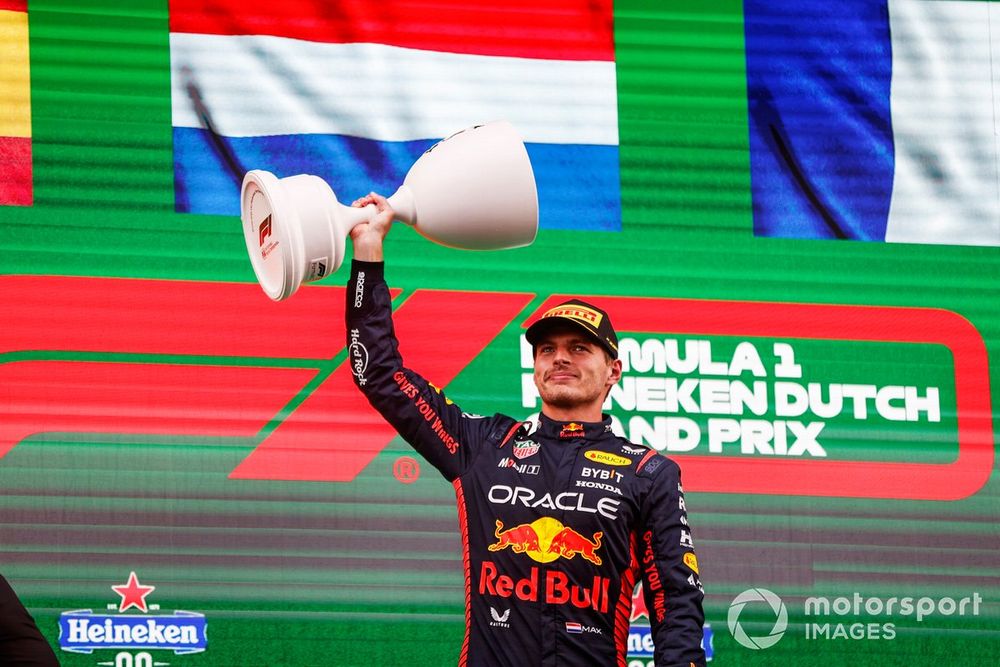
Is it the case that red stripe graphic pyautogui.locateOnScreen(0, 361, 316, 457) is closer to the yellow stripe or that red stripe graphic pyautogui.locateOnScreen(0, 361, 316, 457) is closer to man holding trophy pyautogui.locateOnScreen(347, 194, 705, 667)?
the yellow stripe

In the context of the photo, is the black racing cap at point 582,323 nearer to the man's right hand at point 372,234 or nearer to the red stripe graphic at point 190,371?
the man's right hand at point 372,234

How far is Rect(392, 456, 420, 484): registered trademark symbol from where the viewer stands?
13.0 ft

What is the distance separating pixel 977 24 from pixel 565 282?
1.44 m

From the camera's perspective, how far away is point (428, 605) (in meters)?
3.88

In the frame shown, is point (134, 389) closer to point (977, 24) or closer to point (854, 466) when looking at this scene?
point (854, 466)

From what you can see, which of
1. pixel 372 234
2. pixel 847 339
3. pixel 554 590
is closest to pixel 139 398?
pixel 372 234

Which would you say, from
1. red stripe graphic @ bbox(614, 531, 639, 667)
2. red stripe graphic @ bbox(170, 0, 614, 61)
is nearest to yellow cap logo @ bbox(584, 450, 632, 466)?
red stripe graphic @ bbox(614, 531, 639, 667)

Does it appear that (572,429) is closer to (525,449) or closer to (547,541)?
(525,449)

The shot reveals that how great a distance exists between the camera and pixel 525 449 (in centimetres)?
316

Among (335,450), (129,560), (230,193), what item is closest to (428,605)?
(335,450)

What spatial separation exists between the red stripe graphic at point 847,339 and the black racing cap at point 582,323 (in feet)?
2.86

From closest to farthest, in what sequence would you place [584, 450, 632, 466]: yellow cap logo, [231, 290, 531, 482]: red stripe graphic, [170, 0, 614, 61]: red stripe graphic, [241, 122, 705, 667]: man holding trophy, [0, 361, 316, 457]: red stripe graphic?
[241, 122, 705, 667]: man holding trophy
[584, 450, 632, 466]: yellow cap logo
[0, 361, 316, 457]: red stripe graphic
[231, 290, 531, 482]: red stripe graphic
[170, 0, 614, 61]: red stripe graphic

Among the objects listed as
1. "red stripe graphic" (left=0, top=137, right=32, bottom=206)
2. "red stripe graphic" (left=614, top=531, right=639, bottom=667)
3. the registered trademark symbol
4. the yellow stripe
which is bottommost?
"red stripe graphic" (left=614, top=531, right=639, bottom=667)

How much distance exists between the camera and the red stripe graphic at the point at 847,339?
4.13 meters
